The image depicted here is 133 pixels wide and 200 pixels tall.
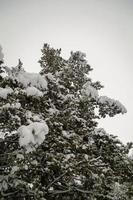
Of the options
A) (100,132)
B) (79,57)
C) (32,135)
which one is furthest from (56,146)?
(79,57)

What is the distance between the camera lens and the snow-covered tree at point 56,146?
546cm

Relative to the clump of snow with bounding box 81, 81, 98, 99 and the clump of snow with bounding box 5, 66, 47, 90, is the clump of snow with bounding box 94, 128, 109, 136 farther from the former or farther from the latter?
the clump of snow with bounding box 5, 66, 47, 90

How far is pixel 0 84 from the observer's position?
5500 millimetres

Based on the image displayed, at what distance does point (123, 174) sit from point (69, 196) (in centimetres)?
189

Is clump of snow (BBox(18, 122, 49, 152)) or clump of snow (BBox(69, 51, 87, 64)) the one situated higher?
clump of snow (BBox(69, 51, 87, 64))

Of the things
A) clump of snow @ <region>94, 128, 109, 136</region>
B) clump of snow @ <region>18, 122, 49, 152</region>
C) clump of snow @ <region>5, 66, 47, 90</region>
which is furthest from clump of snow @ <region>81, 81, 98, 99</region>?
clump of snow @ <region>18, 122, 49, 152</region>

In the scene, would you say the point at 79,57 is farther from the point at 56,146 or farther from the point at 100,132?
the point at 56,146

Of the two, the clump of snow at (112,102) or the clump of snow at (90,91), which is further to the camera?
the clump of snow at (112,102)

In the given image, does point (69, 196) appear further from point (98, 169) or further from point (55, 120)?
point (55, 120)

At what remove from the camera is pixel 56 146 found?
6621mm

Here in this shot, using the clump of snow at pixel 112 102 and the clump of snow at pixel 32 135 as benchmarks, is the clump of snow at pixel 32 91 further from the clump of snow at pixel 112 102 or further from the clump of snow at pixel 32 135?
the clump of snow at pixel 112 102

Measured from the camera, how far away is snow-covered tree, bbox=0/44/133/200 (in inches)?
215

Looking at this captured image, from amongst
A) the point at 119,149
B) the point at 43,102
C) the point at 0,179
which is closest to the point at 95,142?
the point at 119,149

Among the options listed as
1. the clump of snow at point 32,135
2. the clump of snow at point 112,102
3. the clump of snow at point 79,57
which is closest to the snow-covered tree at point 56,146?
the clump of snow at point 112,102
